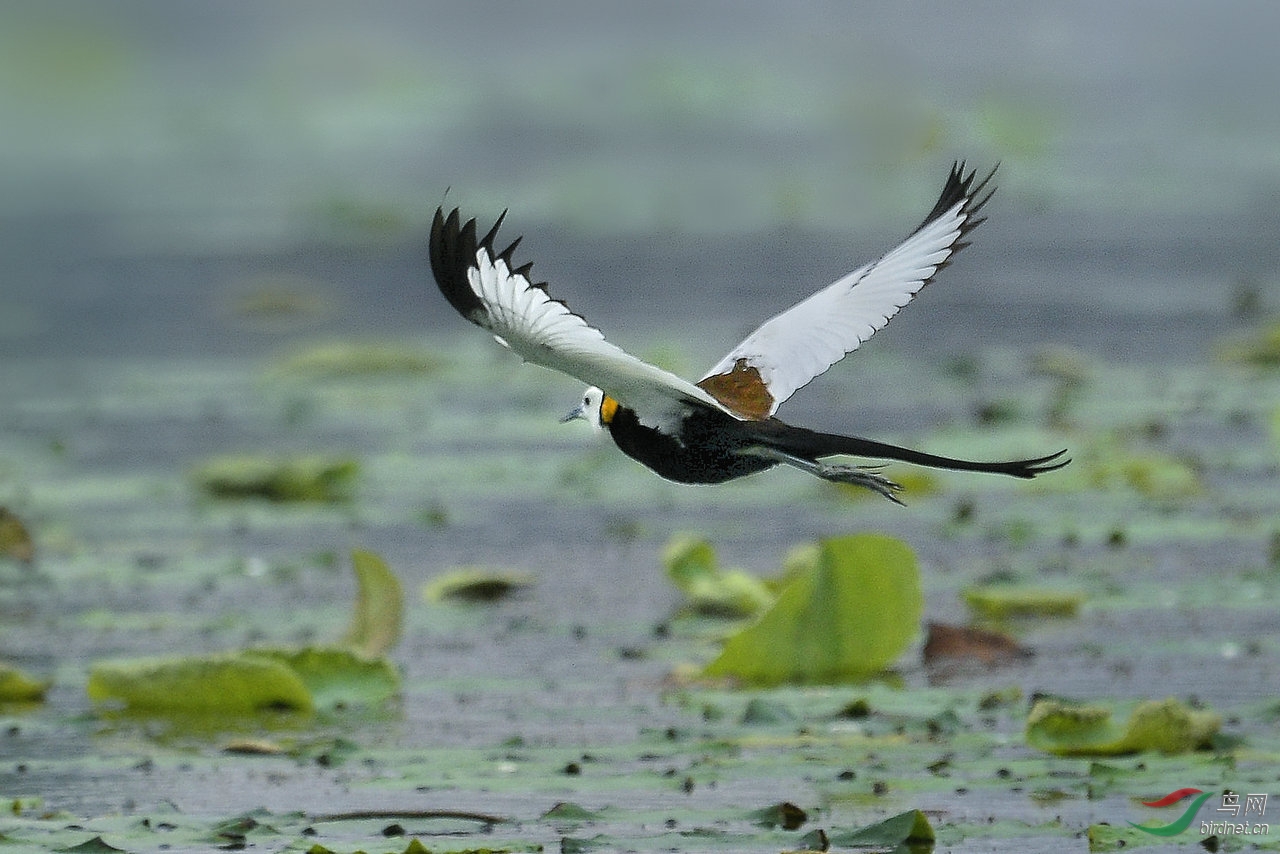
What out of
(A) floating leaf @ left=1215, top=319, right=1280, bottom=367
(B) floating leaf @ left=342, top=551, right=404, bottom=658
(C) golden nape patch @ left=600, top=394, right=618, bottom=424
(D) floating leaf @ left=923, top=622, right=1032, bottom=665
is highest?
(A) floating leaf @ left=1215, top=319, right=1280, bottom=367

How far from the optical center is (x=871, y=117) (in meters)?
21.7

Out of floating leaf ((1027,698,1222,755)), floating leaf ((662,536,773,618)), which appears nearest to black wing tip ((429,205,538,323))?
floating leaf ((1027,698,1222,755))

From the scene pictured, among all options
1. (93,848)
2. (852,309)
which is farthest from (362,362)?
(93,848)

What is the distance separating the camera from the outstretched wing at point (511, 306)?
15.8ft

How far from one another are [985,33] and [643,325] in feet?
43.5

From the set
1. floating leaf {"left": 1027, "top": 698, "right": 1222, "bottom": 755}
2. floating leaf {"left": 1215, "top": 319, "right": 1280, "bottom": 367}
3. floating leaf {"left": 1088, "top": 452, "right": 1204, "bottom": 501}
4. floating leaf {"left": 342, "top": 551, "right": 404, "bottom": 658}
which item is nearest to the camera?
floating leaf {"left": 1027, "top": 698, "right": 1222, "bottom": 755}

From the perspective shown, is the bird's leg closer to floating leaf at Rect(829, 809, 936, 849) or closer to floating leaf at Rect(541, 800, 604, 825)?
floating leaf at Rect(829, 809, 936, 849)

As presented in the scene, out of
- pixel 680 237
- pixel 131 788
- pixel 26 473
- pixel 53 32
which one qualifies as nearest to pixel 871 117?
pixel 680 237

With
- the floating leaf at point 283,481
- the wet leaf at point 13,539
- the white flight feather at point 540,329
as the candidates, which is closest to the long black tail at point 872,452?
the white flight feather at point 540,329

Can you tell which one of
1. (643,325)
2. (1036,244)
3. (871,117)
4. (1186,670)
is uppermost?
(871,117)

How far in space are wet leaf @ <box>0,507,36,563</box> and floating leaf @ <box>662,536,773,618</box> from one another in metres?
2.16

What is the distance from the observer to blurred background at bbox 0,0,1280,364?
17266 millimetres

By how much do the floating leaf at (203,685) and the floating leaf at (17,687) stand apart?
8.8 inches

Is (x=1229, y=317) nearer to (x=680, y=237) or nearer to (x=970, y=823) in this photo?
(x=680, y=237)
